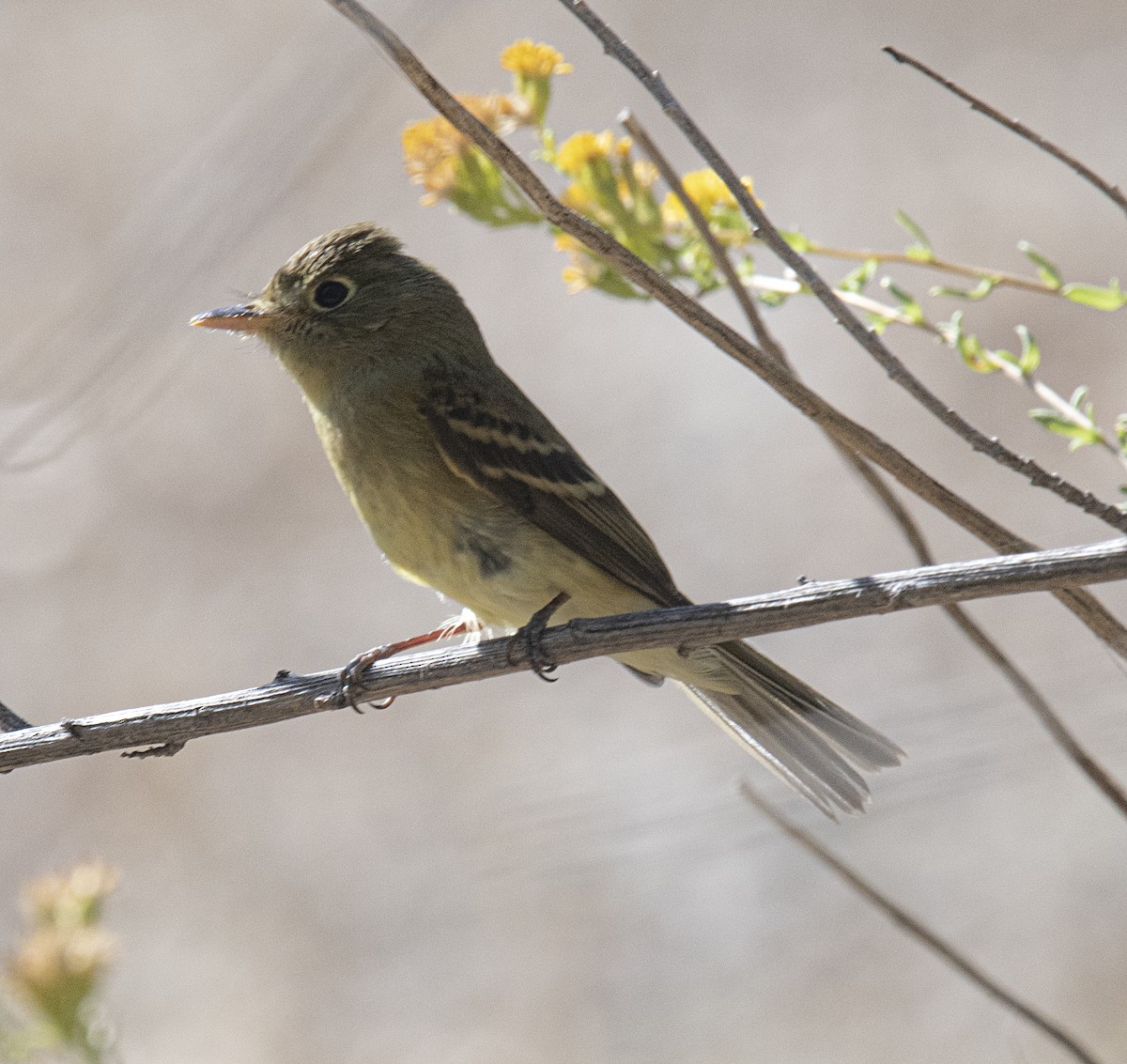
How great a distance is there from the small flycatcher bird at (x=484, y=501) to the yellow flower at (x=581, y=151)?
33.0 inches

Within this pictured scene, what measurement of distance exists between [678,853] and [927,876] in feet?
3.65

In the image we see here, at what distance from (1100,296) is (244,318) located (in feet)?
7.34

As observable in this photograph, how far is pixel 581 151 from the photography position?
10.0 ft

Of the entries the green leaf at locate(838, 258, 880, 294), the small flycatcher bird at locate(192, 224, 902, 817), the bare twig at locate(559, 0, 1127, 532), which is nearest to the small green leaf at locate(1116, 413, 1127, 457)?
the bare twig at locate(559, 0, 1127, 532)

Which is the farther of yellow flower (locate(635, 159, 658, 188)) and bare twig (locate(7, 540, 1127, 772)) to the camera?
yellow flower (locate(635, 159, 658, 188))

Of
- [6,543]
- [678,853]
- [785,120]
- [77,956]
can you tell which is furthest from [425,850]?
[785,120]

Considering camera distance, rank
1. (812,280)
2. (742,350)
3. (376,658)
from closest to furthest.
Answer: (742,350) → (812,280) → (376,658)

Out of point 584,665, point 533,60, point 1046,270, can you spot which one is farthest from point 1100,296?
point 584,665

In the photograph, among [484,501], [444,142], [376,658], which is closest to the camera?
[444,142]

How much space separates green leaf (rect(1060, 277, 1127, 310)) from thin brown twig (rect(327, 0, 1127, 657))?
554 mm

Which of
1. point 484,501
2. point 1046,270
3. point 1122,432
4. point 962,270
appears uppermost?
point 484,501

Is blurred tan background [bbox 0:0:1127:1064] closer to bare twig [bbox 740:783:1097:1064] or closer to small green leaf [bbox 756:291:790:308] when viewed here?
bare twig [bbox 740:783:1097:1064]

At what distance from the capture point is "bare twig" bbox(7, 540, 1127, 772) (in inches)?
84.0

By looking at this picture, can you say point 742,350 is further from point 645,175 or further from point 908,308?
point 645,175
